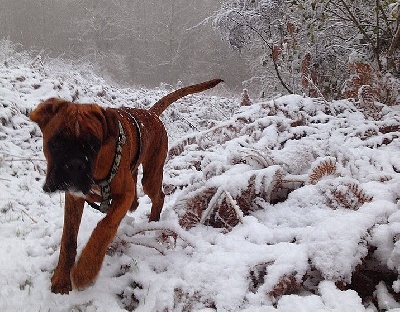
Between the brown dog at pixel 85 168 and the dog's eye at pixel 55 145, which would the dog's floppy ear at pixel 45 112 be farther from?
the dog's eye at pixel 55 145

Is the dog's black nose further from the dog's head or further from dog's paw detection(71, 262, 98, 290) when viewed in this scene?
dog's paw detection(71, 262, 98, 290)

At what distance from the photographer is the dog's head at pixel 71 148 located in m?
1.59

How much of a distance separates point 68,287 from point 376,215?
1.56 m

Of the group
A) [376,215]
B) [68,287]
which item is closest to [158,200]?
[68,287]

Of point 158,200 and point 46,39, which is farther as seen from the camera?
point 46,39

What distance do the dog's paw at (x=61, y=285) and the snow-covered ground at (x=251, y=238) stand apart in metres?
0.03

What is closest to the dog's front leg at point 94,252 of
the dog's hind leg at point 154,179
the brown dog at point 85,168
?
the brown dog at point 85,168

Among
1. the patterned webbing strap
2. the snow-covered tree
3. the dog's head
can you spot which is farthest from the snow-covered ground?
the snow-covered tree

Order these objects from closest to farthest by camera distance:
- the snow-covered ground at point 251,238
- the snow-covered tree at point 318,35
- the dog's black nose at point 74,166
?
1. the dog's black nose at point 74,166
2. the snow-covered ground at point 251,238
3. the snow-covered tree at point 318,35

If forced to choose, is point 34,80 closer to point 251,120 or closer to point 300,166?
point 251,120

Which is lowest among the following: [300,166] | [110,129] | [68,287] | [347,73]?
[68,287]

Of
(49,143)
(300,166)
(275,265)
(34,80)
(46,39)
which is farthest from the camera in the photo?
(46,39)

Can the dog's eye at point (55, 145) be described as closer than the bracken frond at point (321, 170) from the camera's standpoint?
Yes

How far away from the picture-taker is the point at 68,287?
1838mm
